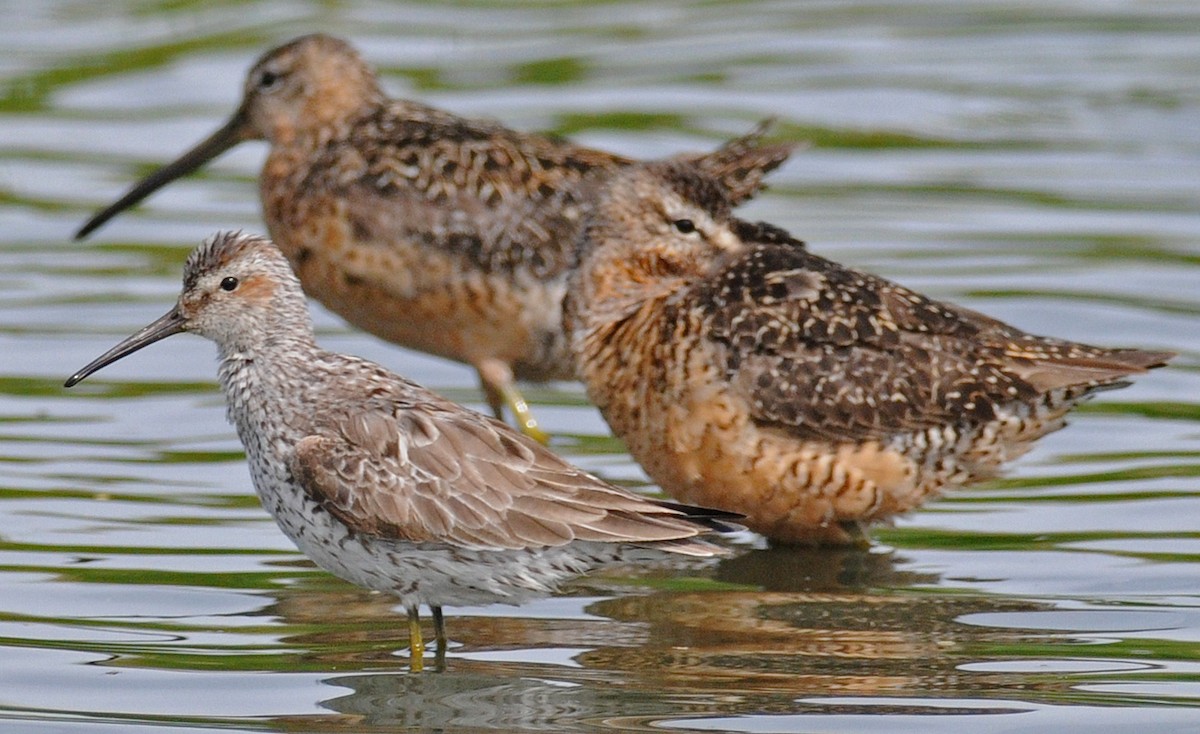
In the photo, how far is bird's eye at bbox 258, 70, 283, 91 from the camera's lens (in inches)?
432

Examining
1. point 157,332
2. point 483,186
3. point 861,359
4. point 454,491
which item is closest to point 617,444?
point 483,186

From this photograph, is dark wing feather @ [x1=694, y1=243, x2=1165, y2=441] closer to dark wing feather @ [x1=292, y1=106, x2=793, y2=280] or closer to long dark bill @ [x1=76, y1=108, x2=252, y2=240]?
dark wing feather @ [x1=292, y1=106, x2=793, y2=280]

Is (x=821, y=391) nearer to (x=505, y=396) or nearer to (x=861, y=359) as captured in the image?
(x=861, y=359)

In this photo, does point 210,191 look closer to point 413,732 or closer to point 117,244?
point 117,244

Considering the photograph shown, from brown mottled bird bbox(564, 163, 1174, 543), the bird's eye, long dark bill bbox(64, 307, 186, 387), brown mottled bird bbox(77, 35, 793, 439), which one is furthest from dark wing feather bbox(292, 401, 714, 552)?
the bird's eye

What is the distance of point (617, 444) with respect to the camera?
984 centimetres

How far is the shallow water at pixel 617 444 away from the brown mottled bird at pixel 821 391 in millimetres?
314

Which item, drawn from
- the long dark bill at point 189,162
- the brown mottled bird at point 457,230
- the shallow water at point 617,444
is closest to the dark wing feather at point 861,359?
the shallow water at point 617,444

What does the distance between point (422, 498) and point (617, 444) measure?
3.11m

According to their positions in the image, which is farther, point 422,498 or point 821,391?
point 821,391

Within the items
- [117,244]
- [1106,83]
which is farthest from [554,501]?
[1106,83]

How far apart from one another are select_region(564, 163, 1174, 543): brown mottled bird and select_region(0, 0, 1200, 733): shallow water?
0.31 meters

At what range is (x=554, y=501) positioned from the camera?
685cm

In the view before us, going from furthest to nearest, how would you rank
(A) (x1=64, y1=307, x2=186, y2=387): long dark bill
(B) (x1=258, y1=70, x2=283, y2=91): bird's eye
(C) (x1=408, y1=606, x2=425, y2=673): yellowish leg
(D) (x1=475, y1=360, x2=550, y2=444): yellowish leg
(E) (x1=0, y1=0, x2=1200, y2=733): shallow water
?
(B) (x1=258, y1=70, x2=283, y2=91): bird's eye
(D) (x1=475, y1=360, x2=550, y2=444): yellowish leg
(A) (x1=64, y1=307, x2=186, y2=387): long dark bill
(C) (x1=408, y1=606, x2=425, y2=673): yellowish leg
(E) (x1=0, y1=0, x2=1200, y2=733): shallow water
